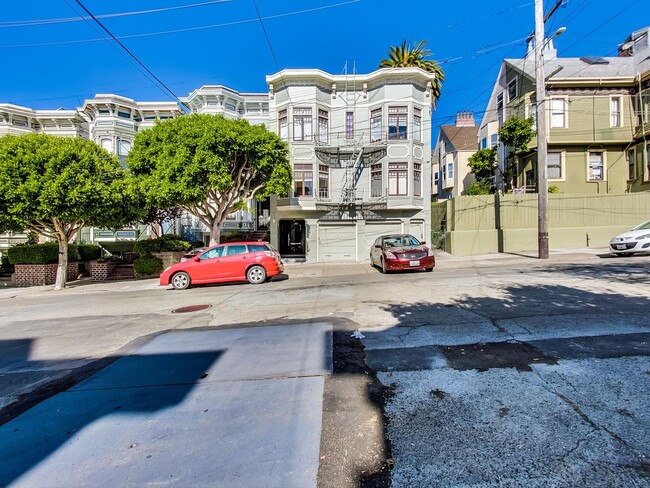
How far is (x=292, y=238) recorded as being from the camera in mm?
23562

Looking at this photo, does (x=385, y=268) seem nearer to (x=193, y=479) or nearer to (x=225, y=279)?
(x=225, y=279)

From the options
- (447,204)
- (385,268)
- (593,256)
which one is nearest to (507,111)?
(447,204)

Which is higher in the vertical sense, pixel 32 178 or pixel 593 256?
pixel 32 178

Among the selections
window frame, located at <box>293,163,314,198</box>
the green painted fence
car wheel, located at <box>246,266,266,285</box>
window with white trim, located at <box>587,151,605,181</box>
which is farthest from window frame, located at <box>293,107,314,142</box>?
window with white trim, located at <box>587,151,605,181</box>

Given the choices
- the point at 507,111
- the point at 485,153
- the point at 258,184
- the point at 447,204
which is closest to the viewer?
the point at 258,184

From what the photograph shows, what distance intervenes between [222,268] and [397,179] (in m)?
12.9

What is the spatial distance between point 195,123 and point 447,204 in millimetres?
14601

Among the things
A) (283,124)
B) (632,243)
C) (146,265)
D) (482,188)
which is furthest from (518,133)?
(146,265)

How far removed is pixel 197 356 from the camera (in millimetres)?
4707

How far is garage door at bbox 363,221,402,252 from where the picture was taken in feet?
69.0

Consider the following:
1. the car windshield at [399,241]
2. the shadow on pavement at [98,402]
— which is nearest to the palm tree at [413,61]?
the car windshield at [399,241]

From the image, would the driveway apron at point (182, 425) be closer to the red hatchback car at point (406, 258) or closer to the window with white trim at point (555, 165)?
the red hatchback car at point (406, 258)

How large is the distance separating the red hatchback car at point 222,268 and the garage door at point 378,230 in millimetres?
9714

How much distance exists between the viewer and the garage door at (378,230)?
21031mm
